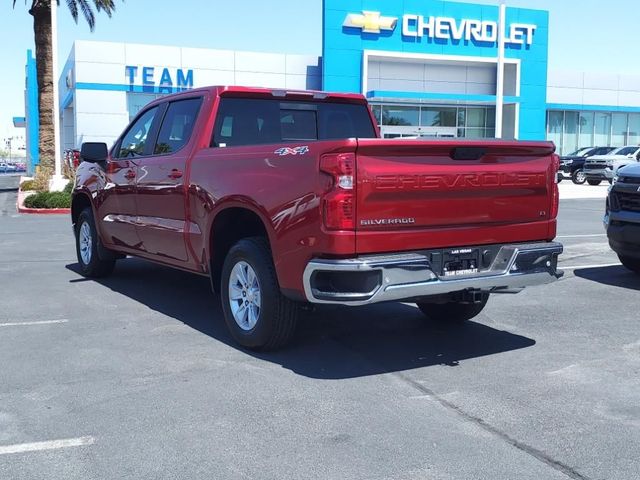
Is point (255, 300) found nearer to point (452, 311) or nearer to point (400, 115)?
point (452, 311)

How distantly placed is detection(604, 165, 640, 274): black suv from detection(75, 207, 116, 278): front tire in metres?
5.90

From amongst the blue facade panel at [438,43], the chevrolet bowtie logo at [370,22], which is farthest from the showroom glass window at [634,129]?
the chevrolet bowtie logo at [370,22]

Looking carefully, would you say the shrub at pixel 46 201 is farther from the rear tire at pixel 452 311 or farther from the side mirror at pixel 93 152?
the rear tire at pixel 452 311

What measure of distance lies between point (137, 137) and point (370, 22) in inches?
1134

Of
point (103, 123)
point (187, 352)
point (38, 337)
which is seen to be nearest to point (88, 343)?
point (38, 337)

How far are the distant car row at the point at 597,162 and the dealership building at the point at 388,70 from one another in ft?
11.2

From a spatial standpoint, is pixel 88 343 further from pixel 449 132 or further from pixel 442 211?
pixel 449 132

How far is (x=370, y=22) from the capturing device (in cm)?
3438

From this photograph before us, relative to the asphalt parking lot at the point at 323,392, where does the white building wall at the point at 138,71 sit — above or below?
above

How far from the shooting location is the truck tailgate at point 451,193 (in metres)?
4.67

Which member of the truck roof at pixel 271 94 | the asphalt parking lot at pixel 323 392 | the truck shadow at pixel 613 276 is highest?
the truck roof at pixel 271 94

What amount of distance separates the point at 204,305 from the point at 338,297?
297cm

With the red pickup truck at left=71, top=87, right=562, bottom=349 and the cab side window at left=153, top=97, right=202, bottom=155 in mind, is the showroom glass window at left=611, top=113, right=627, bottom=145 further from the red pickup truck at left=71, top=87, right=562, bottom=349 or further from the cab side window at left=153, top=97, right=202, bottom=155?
the cab side window at left=153, top=97, right=202, bottom=155

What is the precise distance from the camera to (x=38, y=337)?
236 inches
